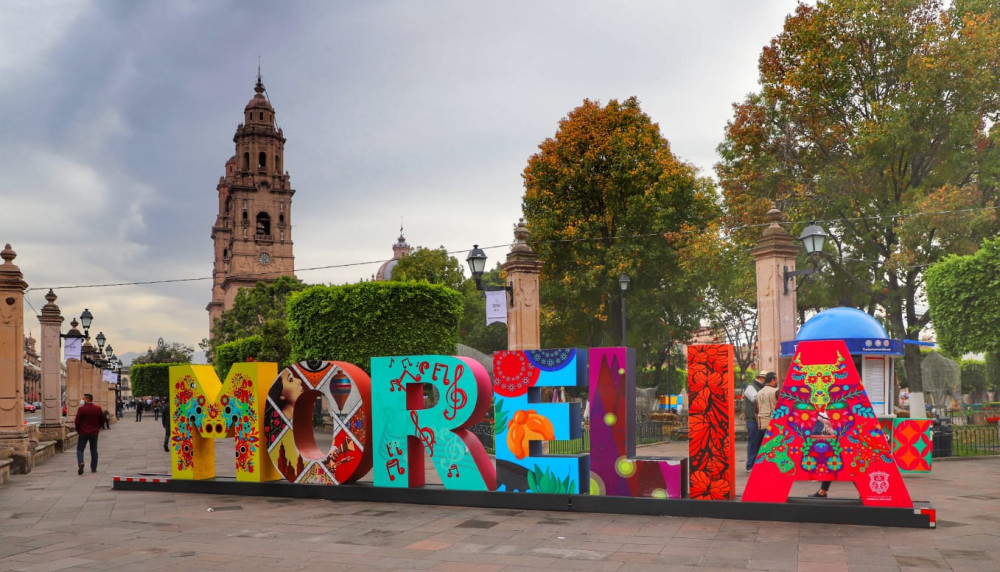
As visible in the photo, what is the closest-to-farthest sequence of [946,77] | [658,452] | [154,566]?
[154,566] < [658,452] < [946,77]

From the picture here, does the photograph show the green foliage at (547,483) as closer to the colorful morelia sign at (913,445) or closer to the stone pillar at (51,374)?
the colorful morelia sign at (913,445)

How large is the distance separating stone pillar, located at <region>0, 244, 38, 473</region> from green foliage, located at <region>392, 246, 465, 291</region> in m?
36.9

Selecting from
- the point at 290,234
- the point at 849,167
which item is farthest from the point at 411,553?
the point at 290,234

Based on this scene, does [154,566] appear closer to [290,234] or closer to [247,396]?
[247,396]

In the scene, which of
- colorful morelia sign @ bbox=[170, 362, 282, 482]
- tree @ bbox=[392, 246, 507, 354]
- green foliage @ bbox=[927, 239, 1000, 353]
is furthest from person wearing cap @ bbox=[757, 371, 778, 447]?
tree @ bbox=[392, 246, 507, 354]

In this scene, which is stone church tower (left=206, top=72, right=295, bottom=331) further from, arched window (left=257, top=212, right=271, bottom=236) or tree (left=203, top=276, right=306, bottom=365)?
tree (left=203, top=276, right=306, bottom=365)

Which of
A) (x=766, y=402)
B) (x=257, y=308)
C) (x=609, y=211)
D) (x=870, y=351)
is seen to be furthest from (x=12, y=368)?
(x=257, y=308)

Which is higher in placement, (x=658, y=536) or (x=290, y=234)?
(x=290, y=234)

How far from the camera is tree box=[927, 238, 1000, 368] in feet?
81.2

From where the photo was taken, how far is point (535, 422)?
10.8m

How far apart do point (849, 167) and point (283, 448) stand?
772 inches

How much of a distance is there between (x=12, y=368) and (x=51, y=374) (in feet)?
27.2

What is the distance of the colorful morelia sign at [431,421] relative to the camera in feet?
37.4

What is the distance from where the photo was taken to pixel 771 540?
8.38 m
